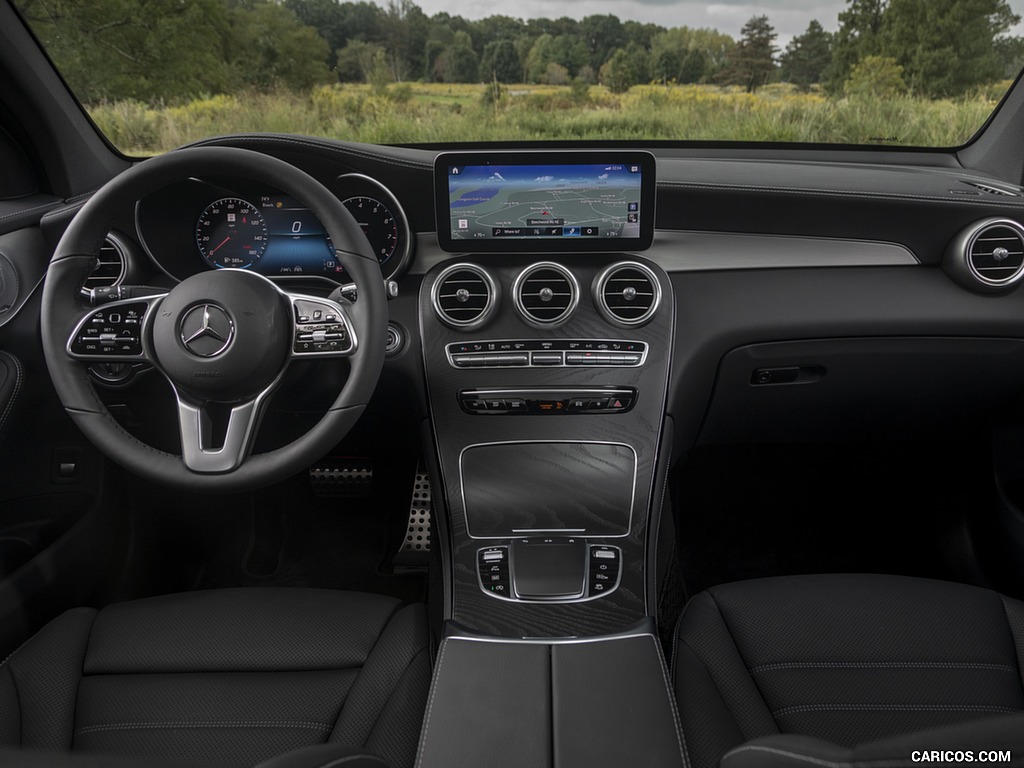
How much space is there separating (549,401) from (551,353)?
0.11m

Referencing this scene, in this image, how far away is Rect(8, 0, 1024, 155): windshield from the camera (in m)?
2.05

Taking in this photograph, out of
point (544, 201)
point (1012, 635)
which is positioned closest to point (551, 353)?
point (544, 201)

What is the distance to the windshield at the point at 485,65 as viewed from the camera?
2047mm

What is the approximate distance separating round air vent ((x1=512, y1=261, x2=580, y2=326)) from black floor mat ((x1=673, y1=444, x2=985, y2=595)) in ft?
3.14

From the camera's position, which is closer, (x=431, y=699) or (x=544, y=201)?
(x=431, y=699)

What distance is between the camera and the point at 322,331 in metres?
1.43

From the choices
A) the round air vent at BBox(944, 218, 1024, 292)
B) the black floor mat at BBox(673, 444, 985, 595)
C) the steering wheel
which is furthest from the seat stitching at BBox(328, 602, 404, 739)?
the round air vent at BBox(944, 218, 1024, 292)

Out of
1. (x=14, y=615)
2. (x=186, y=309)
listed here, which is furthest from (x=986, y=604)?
(x=14, y=615)

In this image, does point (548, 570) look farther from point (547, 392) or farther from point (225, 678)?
point (225, 678)

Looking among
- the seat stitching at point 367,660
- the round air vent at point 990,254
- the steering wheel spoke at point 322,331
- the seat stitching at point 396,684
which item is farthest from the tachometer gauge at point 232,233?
the round air vent at point 990,254

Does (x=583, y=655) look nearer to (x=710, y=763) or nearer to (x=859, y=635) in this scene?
(x=710, y=763)

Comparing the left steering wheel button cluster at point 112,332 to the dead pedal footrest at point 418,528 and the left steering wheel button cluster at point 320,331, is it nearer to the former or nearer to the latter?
the left steering wheel button cluster at point 320,331

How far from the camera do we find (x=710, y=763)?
125 centimetres

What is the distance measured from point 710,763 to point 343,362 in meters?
1.13
